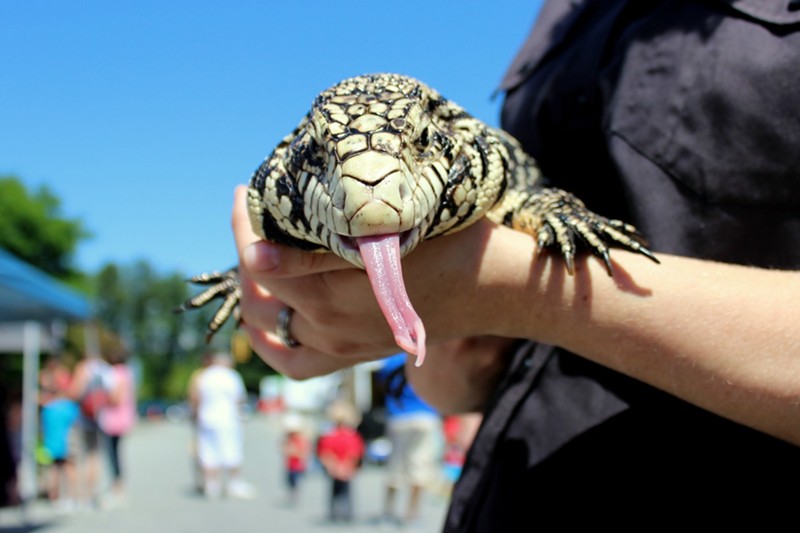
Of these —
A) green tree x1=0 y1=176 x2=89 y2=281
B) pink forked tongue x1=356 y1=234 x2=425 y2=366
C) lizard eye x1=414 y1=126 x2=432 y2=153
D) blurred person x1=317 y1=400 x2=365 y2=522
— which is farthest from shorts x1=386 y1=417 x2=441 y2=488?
green tree x1=0 y1=176 x2=89 y2=281

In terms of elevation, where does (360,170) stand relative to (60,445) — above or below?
above

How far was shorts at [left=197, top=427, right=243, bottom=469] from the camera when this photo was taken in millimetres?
10953

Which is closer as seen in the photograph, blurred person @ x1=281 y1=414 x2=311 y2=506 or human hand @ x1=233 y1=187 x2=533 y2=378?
human hand @ x1=233 y1=187 x2=533 y2=378

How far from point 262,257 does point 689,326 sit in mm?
922

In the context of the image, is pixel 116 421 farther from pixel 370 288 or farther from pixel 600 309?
pixel 600 309

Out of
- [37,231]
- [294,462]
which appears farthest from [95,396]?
[37,231]

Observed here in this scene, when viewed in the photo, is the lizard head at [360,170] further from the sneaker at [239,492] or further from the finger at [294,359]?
the sneaker at [239,492]

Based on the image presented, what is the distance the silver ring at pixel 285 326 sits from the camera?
2.07m

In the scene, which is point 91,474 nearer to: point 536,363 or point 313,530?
point 313,530

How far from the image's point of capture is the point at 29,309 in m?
11.2

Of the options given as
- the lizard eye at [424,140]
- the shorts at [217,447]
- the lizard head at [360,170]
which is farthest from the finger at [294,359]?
the shorts at [217,447]

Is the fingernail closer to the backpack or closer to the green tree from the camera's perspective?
the backpack

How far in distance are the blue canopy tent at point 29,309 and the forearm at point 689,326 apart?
8.78m

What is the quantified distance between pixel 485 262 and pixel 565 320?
0.71 feet
